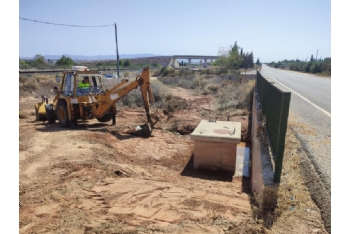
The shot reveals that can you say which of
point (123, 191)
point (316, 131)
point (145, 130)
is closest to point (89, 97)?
point (145, 130)

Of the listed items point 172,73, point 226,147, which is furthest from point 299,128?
point 172,73

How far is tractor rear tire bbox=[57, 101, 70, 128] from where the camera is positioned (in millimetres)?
10781

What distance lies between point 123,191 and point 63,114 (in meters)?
7.17

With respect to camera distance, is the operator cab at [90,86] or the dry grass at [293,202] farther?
the operator cab at [90,86]

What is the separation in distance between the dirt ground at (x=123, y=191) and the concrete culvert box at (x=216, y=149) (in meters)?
0.29

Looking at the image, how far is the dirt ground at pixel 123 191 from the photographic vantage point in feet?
13.0

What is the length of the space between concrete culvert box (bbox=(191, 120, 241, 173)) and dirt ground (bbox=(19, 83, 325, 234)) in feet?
0.96

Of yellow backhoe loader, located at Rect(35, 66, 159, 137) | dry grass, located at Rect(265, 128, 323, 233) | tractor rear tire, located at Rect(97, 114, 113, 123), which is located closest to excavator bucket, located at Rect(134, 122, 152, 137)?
yellow backhoe loader, located at Rect(35, 66, 159, 137)

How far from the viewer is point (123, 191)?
5.27 m

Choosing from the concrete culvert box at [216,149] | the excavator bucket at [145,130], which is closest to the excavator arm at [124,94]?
the excavator bucket at [145,130]

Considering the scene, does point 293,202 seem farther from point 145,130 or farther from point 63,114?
point 63,114

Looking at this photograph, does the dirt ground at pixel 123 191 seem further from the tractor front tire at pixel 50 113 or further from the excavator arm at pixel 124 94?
the tractor front tire at pixel 50 113

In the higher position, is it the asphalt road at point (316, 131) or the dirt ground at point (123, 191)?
the asphalt road at point (316, 131)

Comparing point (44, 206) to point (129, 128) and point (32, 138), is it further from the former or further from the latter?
point (129, 128)
